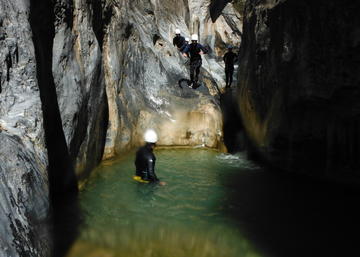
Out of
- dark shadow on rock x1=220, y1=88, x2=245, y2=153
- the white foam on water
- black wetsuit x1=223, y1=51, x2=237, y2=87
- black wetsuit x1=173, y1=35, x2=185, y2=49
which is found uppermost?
black wetsuit x1=173, y1=35, x2=185, y2=49

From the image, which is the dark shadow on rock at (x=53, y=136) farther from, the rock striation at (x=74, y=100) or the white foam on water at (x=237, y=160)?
the white foam on water at (x=237, y=160)

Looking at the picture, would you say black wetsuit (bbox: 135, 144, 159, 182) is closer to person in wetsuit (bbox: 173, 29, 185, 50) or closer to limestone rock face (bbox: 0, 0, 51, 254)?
limestone rock face (bbox: 0, 0, 51, 254)

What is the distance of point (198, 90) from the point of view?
13758 mm

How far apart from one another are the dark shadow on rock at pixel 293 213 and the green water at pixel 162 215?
0.16 m

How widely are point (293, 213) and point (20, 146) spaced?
507 centimetres

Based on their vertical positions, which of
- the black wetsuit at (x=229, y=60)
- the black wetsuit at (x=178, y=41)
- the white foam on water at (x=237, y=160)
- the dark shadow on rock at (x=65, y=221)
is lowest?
the dark shadow on rock at (x=65, y=221)

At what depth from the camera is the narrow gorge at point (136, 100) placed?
182 inches

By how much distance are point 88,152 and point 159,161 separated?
252cm

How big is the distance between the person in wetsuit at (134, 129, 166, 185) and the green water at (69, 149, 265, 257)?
222 mm

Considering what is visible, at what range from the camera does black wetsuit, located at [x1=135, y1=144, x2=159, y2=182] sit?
23.2 ft

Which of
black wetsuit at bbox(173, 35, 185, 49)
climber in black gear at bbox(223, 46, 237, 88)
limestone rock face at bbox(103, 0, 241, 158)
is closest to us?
limestone rock face at bbox(103, 0, 241, 158)

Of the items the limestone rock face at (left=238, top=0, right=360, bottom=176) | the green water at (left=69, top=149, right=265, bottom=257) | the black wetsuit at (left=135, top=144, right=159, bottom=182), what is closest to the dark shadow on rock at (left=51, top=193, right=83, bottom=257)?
the green water at (left=69, top=149, right=265, bottom=257)

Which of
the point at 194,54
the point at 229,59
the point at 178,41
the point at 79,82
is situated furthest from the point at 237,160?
the point at 178,41

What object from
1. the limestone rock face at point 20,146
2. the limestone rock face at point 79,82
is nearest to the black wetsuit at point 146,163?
the limestone rock face at point 79,82
